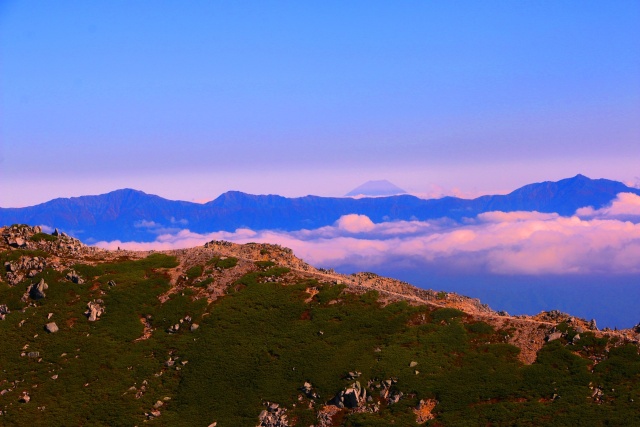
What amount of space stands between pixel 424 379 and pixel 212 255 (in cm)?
5731

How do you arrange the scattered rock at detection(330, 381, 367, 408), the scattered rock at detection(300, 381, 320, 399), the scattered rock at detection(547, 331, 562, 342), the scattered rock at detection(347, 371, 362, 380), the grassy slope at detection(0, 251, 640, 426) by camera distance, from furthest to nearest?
the scattered rock at detection(547, 331, 562, 342)
the scattered rock at detection(347, 371, 362, 380)
the scattered rock at detection(300, 381, 320, 399)
the scattered rock at detection(330, 381, 367, 408)
the grassy slope at detection(0, 251, 640, 426)

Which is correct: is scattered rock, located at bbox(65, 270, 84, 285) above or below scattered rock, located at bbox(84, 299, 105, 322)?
above

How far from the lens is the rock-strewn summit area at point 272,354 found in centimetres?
7938

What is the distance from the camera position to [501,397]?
7925 cm

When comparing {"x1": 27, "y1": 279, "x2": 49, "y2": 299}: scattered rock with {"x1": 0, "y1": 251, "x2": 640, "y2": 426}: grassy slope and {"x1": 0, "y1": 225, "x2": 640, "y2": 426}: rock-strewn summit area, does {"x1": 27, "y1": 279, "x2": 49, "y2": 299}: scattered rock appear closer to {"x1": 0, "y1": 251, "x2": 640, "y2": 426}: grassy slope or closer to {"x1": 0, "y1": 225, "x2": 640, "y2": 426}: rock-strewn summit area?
{"x1": 0, "y1": 225, "x2": 640, "y2": 426}: rock-strewn summit area

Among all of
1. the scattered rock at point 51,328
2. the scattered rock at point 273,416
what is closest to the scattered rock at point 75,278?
the scattered rock at point 51,328

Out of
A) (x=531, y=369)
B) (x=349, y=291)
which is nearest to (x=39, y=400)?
(x=349, y=291)

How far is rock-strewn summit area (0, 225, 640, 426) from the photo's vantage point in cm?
7938

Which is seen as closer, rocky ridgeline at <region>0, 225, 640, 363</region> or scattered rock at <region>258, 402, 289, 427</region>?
scattered rock at <region>258, 402, 289, 427</region>

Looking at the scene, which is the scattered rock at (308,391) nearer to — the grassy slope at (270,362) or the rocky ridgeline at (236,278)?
the grassy slope at (270,362)

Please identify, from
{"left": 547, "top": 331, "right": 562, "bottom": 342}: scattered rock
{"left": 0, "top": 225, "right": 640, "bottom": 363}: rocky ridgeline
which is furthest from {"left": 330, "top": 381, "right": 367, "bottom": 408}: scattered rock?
{"left": 547, "top": 331, "right": 562, "bottom": 342}: scattered rock

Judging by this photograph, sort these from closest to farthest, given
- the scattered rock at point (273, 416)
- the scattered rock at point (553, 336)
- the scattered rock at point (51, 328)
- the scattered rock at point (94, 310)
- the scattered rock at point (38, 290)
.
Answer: the scattered rock at point (273, 416) → the scattered rock at point (553, 336) → the scattered rock at point (51, 328) → the scattered rock at point (94, 310) → the scattered rock at point (38, 290)

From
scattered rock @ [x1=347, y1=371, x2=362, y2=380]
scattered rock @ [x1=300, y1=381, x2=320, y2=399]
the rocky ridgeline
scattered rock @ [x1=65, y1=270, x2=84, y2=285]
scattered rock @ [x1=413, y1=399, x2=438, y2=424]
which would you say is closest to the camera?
scattered rock @ [x1=413, y1=399, x2=438, y2=424]

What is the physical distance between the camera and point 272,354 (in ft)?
306
